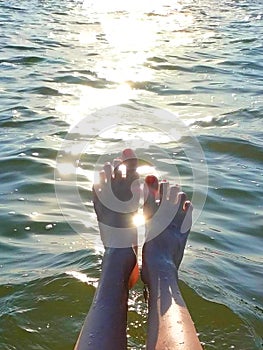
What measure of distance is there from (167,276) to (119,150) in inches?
96.8

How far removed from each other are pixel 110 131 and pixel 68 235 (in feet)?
6.95

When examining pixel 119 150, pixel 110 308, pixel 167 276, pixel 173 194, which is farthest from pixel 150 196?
pixel 119 150

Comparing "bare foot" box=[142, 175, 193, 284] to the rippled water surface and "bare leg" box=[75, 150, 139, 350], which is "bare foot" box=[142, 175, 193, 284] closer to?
"bare leg" box=[75, 150, 139, 350]

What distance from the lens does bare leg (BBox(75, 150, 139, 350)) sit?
8.55 ft

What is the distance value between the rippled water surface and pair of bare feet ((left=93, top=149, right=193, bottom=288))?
0.66 feet

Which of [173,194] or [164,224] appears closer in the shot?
[164,224]

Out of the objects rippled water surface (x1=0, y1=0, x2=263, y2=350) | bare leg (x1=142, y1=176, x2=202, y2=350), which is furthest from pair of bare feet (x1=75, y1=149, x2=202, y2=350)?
rippled water surface (x1=0, y1=0, x2=263, y2=350)

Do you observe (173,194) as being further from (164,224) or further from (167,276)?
(167,276)

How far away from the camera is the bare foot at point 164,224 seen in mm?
3316

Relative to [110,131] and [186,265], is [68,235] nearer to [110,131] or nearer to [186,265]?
[186,265]

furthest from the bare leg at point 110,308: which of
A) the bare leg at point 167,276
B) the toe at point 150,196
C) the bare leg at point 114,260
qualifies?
Result: the toe at point 150,196

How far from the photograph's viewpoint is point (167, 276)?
3.12 meters

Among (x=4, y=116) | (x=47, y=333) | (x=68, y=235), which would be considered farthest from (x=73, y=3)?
(x=47, y=333)

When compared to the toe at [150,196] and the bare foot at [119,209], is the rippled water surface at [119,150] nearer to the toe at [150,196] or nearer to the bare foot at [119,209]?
the bare foot at [119,209]
